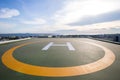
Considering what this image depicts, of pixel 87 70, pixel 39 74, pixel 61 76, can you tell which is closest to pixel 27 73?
pixel 39 74

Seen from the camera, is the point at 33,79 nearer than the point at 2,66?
Yes

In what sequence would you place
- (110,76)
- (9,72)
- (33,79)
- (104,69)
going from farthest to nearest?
(104,69), (9,72), (110,76), (33,79)

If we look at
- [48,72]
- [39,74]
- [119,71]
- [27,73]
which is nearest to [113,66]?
[119,71]

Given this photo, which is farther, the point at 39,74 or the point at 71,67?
the point at 71,67

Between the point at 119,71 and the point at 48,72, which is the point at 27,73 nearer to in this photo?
the point at 48,72

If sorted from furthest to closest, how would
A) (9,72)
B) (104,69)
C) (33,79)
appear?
(104,69) < (9,72) < (33,79)

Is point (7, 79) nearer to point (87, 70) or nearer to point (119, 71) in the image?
point (87, 70)

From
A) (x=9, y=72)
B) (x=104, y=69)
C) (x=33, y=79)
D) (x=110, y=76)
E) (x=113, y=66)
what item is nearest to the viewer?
(x=33, y=79)

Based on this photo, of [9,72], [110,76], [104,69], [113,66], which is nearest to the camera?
[110,76]
